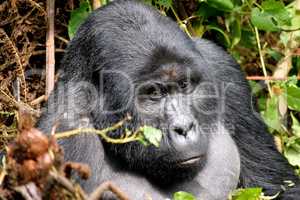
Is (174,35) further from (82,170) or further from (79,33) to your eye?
(82,170)

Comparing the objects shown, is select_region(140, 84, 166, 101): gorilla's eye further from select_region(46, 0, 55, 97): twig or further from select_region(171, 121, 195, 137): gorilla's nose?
select_region(46, 0, 55, 97): twig

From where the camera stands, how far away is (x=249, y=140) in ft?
12.3

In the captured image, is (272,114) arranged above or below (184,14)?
below

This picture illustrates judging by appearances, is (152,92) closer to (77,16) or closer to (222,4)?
(77,16)

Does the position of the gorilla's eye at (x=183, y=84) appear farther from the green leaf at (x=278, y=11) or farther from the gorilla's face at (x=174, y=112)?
the green leaf at (x=278, y=11)

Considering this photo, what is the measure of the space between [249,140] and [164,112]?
725mm

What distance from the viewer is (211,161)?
11.5 ft

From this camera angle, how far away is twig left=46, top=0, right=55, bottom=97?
430 centimetres

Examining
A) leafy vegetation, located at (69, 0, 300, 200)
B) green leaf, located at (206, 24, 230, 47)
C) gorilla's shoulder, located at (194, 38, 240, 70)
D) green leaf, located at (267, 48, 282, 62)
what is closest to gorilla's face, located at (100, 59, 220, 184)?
gorilla's shoulder, located at (194, 38, 240, 70)

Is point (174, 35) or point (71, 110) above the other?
point (174, 35)

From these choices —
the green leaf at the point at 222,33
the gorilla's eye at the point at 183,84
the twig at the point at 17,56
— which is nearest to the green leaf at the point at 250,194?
the gorilla's eye at the point at 183,84

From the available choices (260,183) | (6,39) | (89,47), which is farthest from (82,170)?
(6,39)

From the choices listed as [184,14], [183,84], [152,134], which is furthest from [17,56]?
[152,134]

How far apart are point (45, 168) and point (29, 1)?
259 cm
